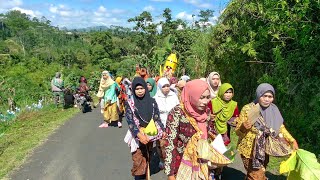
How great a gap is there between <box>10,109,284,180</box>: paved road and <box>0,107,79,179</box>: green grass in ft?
0.70

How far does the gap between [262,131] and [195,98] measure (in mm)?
1292

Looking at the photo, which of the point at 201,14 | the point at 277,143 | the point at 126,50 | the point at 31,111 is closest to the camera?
the point at 277,143

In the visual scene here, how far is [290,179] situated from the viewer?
2715 millimetres

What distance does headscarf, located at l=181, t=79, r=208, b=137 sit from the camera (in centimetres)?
337

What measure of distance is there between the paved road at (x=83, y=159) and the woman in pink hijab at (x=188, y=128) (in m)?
2.44

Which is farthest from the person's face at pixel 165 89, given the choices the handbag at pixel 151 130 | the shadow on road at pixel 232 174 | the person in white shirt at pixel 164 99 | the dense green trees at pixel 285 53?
the dense green trees at pixel 285 53

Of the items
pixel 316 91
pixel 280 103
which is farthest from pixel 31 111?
pixel 316 91

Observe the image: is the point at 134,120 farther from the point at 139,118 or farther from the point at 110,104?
the point at 110,104

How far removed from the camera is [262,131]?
4.22 m

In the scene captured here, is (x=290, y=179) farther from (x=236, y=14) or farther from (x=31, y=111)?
(x=31, y=111)

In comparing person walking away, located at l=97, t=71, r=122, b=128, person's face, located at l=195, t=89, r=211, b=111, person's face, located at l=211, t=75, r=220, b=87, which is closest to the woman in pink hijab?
person's face, located at l=195, t=89, r=211, b=111

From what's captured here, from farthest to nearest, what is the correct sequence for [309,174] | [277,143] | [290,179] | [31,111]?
[31,111]
[277,143]
[290,179]
[309,174]

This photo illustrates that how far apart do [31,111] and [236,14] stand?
7771 mm

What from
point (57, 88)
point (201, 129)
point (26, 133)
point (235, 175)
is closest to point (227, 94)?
point (235, 175)
